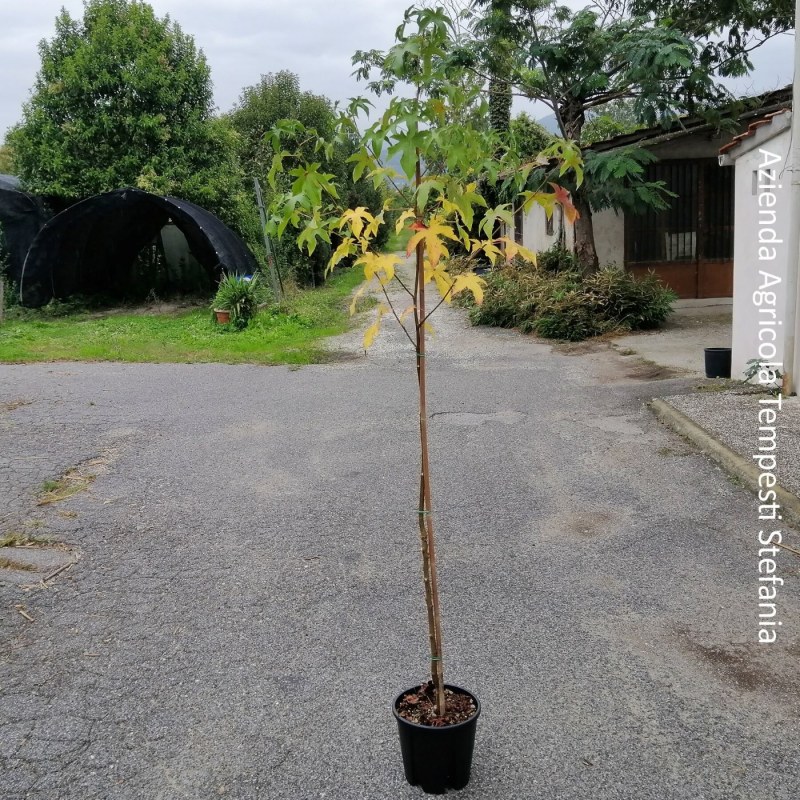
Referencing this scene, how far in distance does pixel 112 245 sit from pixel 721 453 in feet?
52.6

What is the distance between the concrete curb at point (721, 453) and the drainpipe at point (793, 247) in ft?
3.55

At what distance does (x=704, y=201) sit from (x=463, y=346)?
19.3 feet

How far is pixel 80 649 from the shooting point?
3.78 m

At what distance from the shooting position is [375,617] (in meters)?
4.03

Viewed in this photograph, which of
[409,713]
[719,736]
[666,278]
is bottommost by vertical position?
[719,736]

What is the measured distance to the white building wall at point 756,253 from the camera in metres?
7.70

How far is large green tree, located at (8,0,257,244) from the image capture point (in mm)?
18297

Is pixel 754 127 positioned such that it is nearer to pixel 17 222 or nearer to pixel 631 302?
pixel 631 302

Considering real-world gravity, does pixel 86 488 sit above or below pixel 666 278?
below

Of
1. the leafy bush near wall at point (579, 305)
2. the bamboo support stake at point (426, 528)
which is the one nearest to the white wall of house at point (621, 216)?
the leafy bush near wall at point (579, 305)

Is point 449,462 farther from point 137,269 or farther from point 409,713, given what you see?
point 137,269

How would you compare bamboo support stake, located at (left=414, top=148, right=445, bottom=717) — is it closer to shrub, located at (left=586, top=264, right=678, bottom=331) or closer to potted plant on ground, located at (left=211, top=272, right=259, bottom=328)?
shrub, located at (left=586, top=264, right=678, bottom=331)

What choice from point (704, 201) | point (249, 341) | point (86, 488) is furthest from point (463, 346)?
point (86, 488)

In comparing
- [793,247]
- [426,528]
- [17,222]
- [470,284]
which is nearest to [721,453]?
[793,247]
